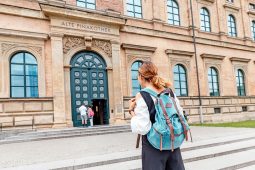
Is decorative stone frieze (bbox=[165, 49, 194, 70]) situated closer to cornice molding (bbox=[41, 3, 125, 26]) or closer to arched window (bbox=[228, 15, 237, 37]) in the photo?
cornice molding (bbox=[41, 3, 125, 26])

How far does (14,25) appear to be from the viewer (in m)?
14.5

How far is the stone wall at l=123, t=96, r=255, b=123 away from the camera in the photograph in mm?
20369

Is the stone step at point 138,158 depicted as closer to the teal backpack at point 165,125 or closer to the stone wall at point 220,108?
the teal backpack at point 165,125

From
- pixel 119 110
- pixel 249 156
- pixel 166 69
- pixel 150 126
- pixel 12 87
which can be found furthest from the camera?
pixel 166 69

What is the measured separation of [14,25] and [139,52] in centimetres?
885

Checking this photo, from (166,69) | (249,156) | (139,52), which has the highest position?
(139,52)

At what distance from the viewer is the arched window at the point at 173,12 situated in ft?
70.5

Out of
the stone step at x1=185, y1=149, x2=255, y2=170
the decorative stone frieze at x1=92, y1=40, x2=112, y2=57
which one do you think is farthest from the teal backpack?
the decorative stone frieze at x1=92, y1=40, x2=112, y2=57

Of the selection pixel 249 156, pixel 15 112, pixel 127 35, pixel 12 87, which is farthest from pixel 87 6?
pixel 249 156

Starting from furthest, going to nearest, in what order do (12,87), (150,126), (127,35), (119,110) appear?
(127,35)
(119,110)
(12,87)
(150,126)

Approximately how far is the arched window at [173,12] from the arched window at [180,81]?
158 inches

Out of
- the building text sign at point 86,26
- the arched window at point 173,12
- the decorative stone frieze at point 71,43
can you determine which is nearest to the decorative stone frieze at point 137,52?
the building text sign at point 86,26

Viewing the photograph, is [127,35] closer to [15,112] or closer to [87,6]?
[87,6]

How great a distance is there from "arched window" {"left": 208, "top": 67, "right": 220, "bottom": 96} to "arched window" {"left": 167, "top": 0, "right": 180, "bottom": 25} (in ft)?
18.3
